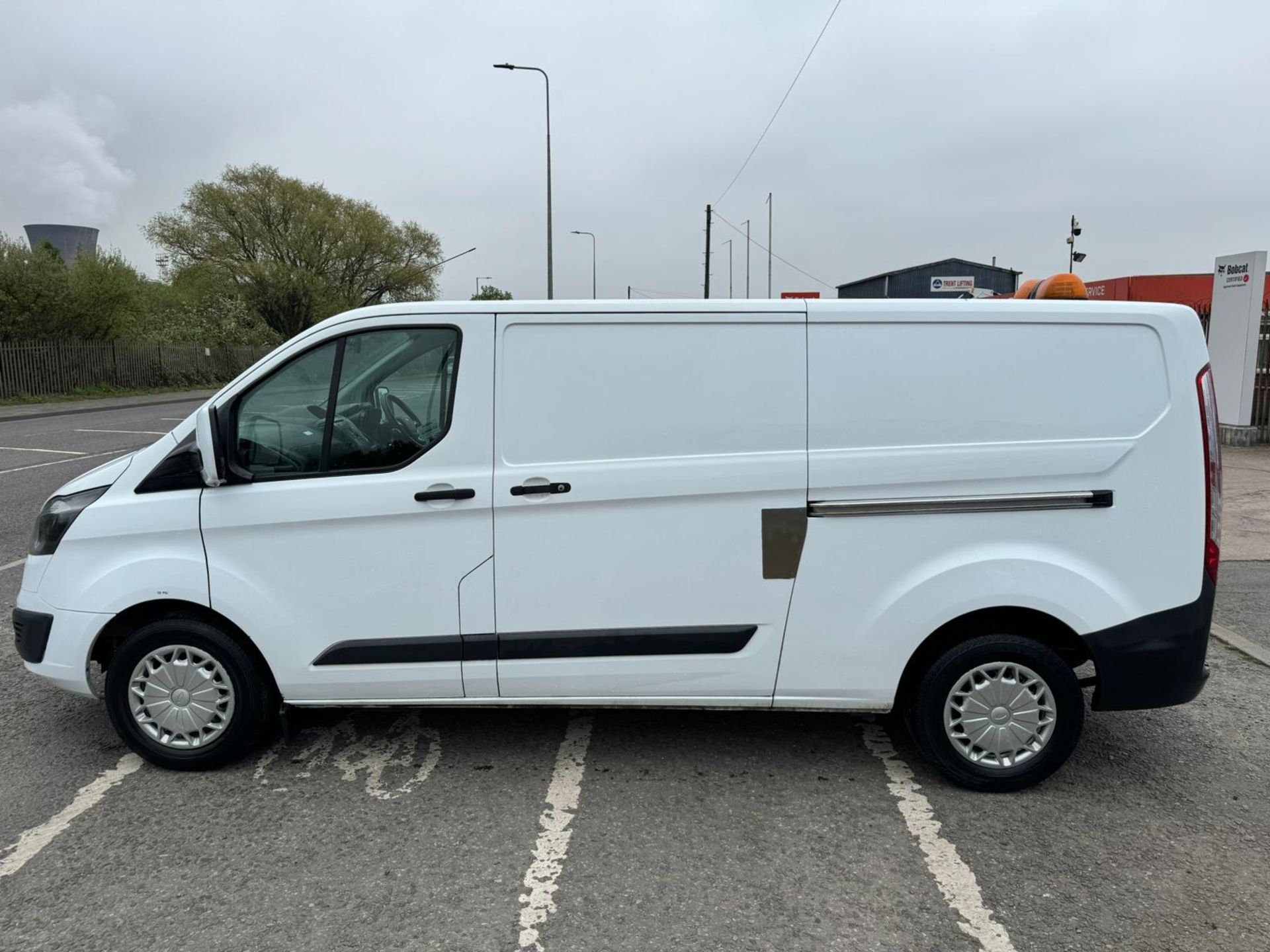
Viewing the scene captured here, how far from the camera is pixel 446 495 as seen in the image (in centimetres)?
327

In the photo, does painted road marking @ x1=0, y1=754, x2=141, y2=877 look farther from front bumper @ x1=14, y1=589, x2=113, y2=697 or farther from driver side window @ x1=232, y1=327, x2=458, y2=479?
driver side window @ x1=232, y1=327, x2=458, y2=479

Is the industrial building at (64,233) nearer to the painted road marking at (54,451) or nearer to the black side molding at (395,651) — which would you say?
the painted road marking at (54,451)

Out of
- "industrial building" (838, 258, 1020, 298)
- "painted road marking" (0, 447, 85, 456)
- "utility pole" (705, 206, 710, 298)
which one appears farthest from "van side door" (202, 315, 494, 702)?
"utility pole" (705, 206, 710, 298)

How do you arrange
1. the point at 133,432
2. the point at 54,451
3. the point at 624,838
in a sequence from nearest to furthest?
the point at 624,838 < the point at 54,451 < the point at 133,432

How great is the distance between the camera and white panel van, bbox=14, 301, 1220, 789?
321 cm

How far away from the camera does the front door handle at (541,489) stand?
3246mm

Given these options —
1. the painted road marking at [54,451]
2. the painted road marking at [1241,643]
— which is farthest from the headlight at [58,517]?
the painted road marking at [54,451]

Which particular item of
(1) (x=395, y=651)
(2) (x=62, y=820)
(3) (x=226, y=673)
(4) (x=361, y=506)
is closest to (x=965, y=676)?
(1) (x=395, y=651)

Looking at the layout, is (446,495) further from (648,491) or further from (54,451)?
(54,451)

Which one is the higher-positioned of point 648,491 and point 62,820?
point 648,491

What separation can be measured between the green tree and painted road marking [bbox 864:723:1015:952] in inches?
1757

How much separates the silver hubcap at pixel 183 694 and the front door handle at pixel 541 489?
137 centimetres

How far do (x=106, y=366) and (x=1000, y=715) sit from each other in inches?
1328

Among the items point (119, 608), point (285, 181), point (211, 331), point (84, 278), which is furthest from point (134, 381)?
point (119, 608)
